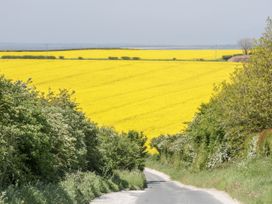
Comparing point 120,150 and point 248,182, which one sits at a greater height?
point 248,182

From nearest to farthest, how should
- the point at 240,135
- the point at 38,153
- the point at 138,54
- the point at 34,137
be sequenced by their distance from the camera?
the point at 34,137, the point at 38,153, the point at 240,135, the point at 138,54

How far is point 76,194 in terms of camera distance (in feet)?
68.8

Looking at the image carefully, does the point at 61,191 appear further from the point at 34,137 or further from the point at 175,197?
the point at 175,197

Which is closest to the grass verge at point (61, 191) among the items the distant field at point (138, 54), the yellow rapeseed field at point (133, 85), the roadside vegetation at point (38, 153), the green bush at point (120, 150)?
the roadside vegetation at point (38, 153)

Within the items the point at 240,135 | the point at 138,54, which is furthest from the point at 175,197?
the point at 138,54

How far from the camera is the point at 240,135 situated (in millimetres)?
41812

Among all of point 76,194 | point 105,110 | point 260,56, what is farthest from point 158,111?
point 76,194

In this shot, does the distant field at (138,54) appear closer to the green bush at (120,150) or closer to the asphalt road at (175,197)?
the green bush at (120,150)

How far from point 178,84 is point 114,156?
31086mm

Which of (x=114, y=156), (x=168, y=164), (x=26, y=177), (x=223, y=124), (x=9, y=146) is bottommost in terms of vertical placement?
(x=168, y=164)

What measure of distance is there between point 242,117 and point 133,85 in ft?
127

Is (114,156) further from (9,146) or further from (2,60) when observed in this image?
(2,60)

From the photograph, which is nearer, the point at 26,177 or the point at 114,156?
the point at 26,177

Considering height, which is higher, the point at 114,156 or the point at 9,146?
the point at 9,146
